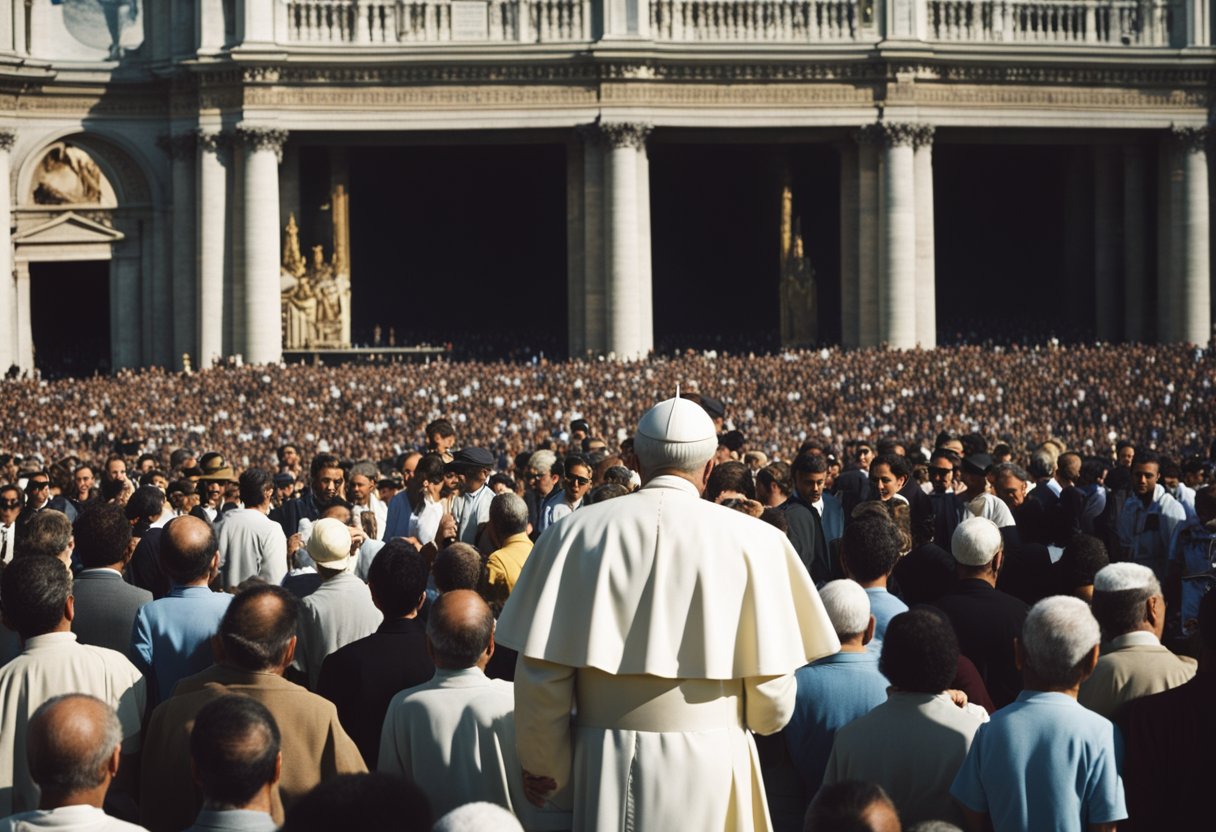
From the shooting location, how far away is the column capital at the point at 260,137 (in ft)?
157

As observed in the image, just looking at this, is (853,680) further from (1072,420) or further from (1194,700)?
(1072,420)

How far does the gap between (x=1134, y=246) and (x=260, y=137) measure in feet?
78.6

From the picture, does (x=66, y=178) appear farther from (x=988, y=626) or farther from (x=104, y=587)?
(x=988, y=626)

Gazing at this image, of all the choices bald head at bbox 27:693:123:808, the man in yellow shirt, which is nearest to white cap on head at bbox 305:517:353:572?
the man in yellow shirt

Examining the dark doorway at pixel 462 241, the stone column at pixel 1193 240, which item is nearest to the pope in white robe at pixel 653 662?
Answer: the stone column at pixel 1193 240

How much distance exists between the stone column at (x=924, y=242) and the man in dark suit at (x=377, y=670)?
41.2 meters

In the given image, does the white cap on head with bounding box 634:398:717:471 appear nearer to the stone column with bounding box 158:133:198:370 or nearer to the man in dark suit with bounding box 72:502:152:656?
the man in dark suit with bounding box 72:502:152:656

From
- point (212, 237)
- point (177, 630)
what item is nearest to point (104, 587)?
point (177, 630)

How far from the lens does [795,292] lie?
171 ft

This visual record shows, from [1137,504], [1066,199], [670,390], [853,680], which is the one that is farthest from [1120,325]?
[853,680]

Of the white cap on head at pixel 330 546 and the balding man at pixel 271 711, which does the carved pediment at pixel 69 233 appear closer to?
the white cap on head at pixel 330 546

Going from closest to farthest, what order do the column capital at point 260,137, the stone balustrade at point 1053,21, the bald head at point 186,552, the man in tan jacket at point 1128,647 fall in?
the man in tan jacket at point 1128,647, the bald head at point 186,552, the column capital at point 260,137, the stone balustrade at point 1053,21

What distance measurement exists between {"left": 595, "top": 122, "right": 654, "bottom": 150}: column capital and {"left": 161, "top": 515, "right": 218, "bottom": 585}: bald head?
1553 inches

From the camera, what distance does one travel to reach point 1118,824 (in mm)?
7223
